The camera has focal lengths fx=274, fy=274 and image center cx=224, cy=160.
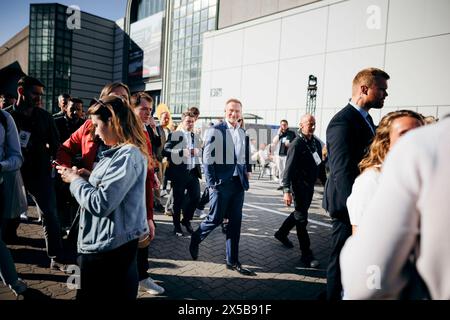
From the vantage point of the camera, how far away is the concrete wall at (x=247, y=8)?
19078 mm

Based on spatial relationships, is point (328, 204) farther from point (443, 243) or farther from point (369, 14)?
point (369, 14)

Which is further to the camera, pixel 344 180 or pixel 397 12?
pixel 397 12

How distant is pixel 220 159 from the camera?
363 cm

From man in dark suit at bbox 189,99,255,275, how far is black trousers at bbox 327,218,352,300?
1.26 metres

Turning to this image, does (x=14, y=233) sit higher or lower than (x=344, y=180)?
lower

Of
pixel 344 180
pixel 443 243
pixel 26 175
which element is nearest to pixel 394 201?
pixel 443 243

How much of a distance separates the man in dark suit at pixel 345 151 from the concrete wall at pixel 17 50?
44.6 m

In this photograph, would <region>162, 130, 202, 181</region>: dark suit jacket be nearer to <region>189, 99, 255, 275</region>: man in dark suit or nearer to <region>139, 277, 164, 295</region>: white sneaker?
<region>189, 99, 255, 275</region>: man in dark suit

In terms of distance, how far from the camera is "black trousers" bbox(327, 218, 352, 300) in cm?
246

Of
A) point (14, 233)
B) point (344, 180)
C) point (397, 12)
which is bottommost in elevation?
point (14, 233)

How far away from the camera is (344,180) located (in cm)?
242

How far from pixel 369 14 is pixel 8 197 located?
58.2ft

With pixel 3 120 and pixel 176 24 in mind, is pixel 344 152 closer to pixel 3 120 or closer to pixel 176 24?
pixel 3 120

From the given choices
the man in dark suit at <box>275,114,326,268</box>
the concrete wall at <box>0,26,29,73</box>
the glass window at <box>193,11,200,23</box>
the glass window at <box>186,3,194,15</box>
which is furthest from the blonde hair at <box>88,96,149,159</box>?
the concrete wall at <box>0,26,29,73</box>
